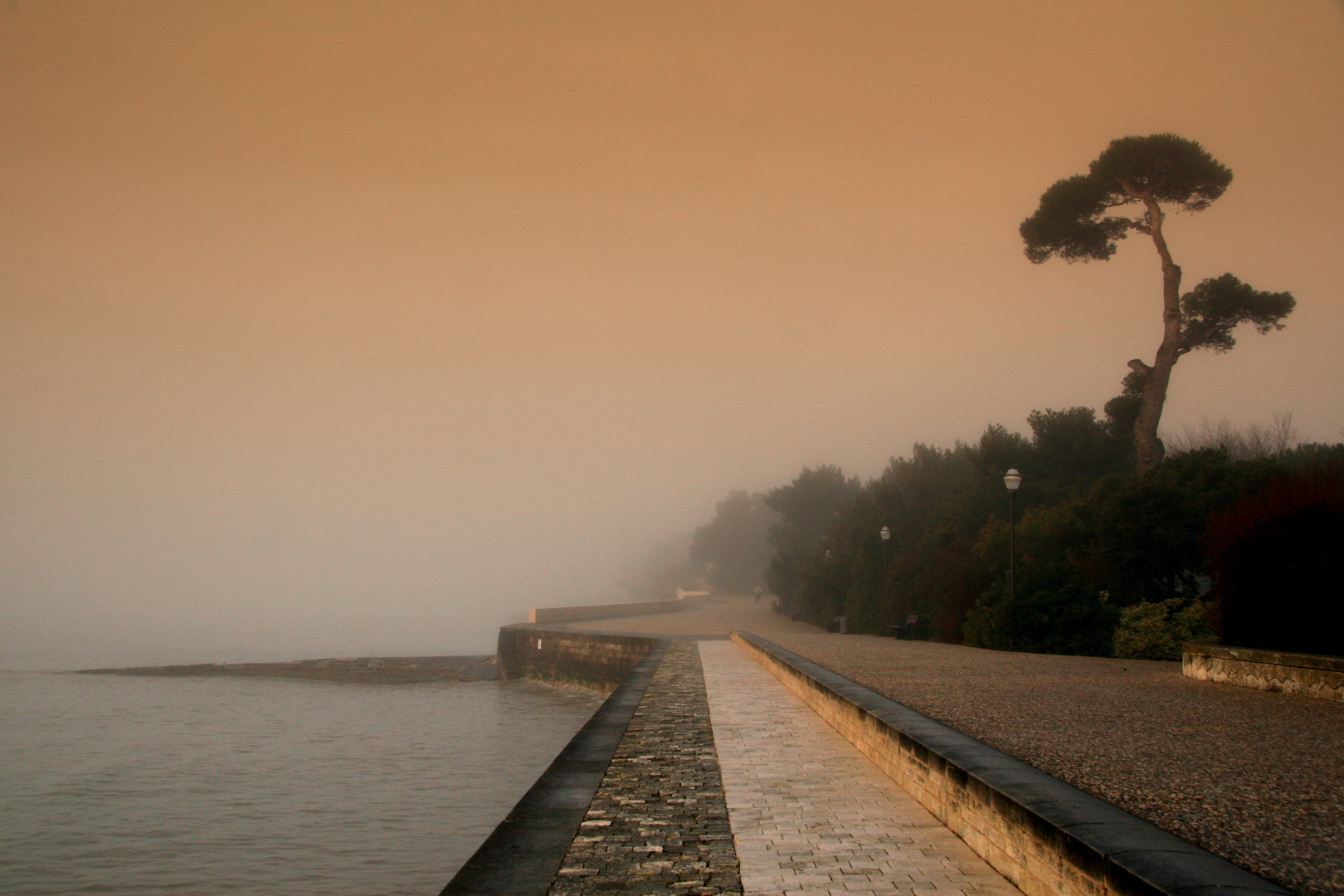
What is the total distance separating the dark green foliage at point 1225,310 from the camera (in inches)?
965

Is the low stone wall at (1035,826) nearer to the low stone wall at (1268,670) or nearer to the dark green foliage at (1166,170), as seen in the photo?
the low stone wall at (1268,670)

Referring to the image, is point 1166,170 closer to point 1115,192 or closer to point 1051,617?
point 1115,192

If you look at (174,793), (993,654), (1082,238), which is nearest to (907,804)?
(993,654)

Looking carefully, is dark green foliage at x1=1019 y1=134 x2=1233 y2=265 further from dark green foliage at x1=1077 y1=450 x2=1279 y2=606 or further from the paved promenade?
the paved promenade

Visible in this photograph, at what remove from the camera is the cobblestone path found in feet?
14.6

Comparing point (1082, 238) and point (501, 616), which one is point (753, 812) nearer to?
point (1082, 238)

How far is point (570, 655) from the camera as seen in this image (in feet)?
96.3

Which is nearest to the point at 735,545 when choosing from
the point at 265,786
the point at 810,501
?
the point at 810,501

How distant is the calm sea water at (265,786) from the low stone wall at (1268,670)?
9.45 metres

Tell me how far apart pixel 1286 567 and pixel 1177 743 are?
18.5 ft

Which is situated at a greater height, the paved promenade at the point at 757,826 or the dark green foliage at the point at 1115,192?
the dark green foliage at the point at 1115,192

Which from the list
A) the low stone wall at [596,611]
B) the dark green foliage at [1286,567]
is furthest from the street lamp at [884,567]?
the low stone wall at [596,611]

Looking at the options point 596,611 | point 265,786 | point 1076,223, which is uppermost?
point 1076,223

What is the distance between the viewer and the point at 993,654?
17.0 metres
